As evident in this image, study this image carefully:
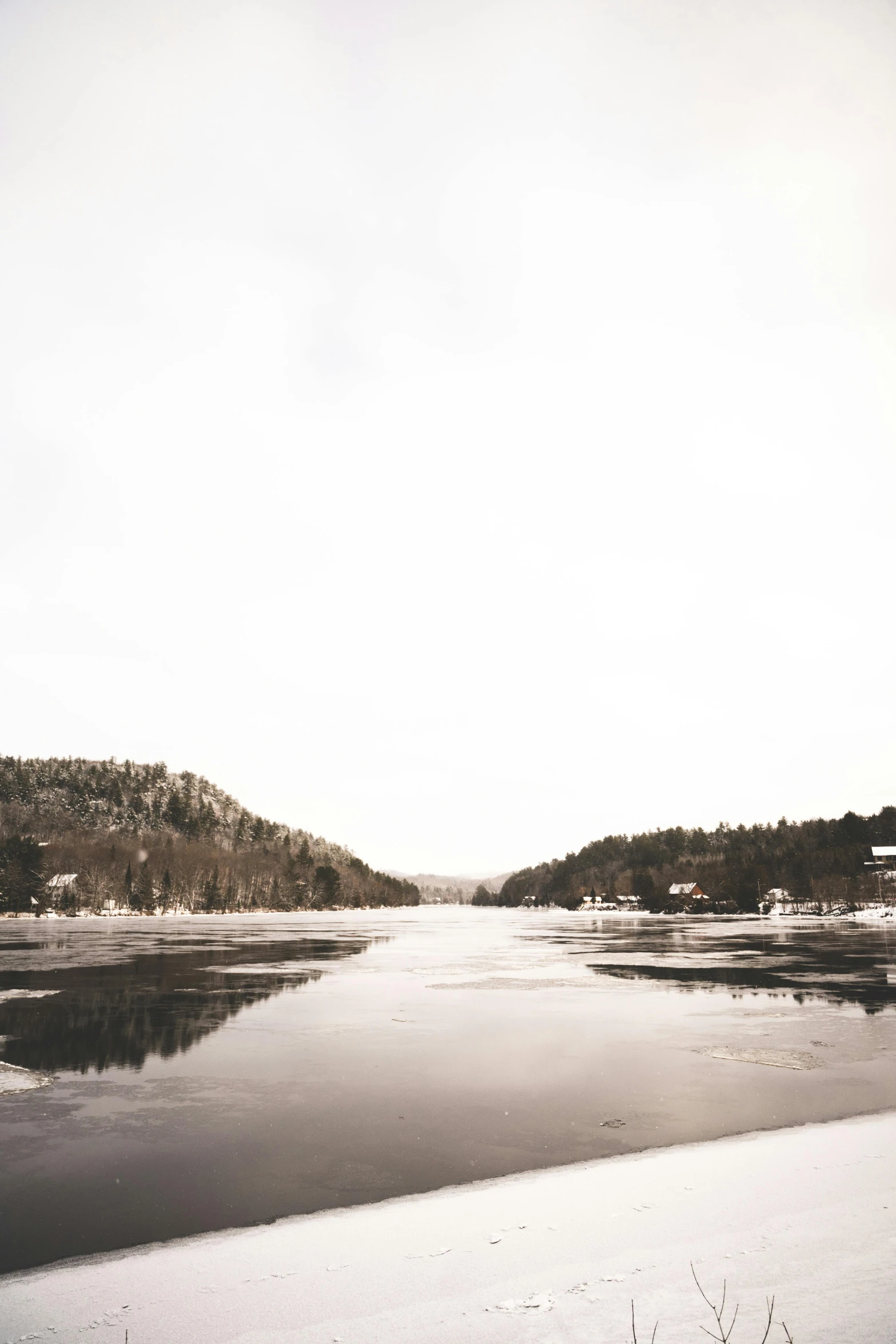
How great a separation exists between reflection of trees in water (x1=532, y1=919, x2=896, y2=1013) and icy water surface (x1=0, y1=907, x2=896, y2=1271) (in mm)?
301

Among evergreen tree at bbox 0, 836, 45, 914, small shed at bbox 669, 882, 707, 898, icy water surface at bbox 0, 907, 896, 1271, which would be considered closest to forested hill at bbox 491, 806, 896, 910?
small shed at bbox 669, 882, 707, 898

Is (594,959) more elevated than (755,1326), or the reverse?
(755,1326)

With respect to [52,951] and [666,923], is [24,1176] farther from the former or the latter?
[666,923]

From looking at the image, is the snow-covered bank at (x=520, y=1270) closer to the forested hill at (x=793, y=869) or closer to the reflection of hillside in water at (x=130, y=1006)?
the reflection of hillside in water at (x=130, y=1006)

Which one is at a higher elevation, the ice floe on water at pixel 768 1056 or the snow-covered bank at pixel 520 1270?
the snow-covered bank at pixel 520 1270

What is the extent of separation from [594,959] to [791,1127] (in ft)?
98.6

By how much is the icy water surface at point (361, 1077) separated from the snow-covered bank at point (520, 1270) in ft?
1.99

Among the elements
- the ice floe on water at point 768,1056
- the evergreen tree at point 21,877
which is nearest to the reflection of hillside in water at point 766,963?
the ice floe on water at point 768,1056

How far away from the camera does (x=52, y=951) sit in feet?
126

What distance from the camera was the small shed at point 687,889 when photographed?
483ft

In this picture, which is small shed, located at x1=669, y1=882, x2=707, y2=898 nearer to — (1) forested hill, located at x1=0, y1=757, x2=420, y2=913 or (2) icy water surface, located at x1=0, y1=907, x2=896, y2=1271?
(1) forested hill, located at x1=0, y1=757, x2=420, y2=913

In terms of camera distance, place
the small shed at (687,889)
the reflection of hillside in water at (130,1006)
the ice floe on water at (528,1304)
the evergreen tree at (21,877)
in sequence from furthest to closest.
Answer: the small shed at (687,889), the evergreen tree at (21,877), the reflection of hillside in water at (130,1006), the ice floe on water at (528,1304)

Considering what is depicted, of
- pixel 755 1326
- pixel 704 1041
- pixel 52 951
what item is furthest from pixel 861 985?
pixel 52 951

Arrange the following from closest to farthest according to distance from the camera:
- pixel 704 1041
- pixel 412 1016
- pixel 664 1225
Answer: pixel 664 1225
pixel 704 1041
pixel 412 1016
